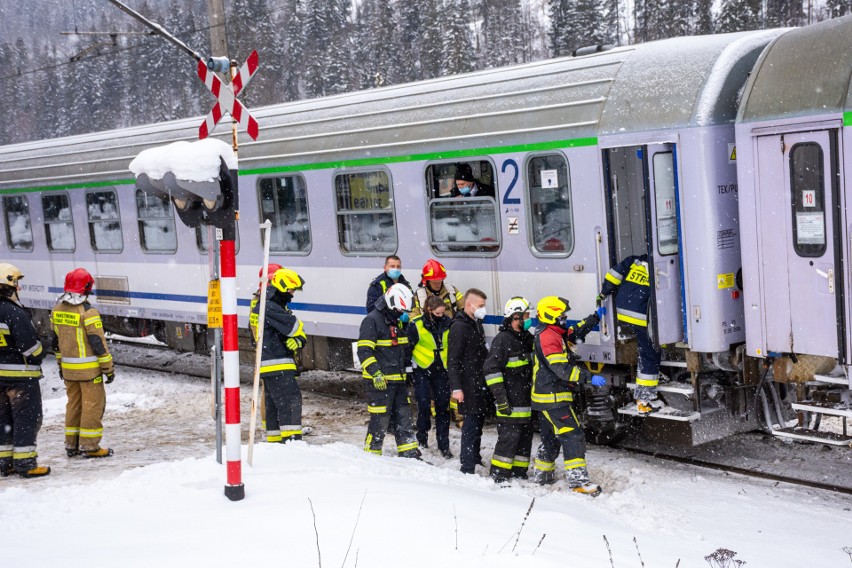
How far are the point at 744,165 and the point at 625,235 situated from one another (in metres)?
1.71

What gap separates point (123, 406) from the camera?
12516 millimetres

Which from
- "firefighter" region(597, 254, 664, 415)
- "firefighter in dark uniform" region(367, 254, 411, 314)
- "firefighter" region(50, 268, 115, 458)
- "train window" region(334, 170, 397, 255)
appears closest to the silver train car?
"firefighter" region(597, 254, 664, 415)

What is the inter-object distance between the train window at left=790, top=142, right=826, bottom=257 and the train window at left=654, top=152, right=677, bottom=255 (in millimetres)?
1050

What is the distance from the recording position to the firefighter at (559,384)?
26.1 feet

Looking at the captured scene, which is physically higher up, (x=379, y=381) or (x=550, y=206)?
(x=550, y=206)

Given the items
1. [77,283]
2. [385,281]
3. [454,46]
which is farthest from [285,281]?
[454,46]

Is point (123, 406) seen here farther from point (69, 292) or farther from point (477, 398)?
point (477, 398)

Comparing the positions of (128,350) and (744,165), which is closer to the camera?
(744,165)

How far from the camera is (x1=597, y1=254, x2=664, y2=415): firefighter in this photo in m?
8.52

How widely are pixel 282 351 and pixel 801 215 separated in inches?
178

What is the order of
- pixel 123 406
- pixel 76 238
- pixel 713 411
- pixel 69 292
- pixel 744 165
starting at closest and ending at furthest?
pixel 744 165
pixel 713 411
pixel 69 292
pixel 123 406
pixel 76 238

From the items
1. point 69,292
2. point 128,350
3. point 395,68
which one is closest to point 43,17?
point 395,68

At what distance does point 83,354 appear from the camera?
932 cm

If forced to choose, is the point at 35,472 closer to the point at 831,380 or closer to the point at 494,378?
the point at 494,378
